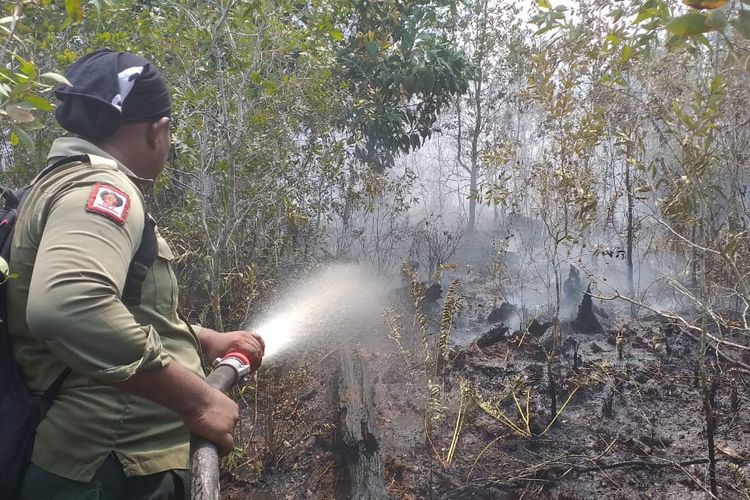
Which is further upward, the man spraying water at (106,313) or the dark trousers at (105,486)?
the man spraying water at (106,313)

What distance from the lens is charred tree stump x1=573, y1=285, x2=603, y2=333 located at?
21.1 ft

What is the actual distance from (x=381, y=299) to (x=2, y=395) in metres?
6.57

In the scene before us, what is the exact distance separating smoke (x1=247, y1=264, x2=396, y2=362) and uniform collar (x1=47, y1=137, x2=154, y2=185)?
3077mm

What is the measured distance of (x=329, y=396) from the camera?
15.4 ft

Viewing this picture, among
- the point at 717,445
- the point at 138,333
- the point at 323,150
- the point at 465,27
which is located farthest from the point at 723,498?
the point at 465,27

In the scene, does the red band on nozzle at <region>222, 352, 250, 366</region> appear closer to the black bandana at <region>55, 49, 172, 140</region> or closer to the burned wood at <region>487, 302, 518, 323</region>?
the black bandana at <region>55, 49, 172, 140</region>

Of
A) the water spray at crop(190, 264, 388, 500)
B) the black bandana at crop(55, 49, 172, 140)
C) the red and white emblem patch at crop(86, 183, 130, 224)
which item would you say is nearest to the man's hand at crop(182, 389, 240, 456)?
the water spray at crop(190, 264, 388, 500)

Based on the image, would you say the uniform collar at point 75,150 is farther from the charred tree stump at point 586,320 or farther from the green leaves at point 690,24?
the charred tree stump at point 586,320

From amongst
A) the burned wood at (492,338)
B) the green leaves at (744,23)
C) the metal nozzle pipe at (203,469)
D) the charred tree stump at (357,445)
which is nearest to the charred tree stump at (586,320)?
the burned wood at (492,338)

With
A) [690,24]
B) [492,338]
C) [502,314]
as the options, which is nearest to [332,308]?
[492,338]

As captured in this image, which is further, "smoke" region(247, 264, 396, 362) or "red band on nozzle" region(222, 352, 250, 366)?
"smoke" region(247, 264, 396, 362)

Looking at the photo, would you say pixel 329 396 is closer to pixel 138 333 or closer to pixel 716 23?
pixel 138 333

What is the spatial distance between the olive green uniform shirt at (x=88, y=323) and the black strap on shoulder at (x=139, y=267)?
0.12ft

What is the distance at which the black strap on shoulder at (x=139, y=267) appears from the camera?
1389 millimetres
